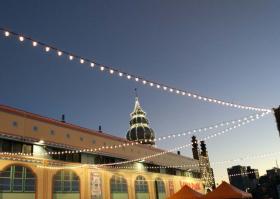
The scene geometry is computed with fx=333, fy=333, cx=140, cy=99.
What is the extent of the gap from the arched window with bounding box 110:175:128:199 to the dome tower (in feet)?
138

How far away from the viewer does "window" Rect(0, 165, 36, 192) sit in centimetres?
2134

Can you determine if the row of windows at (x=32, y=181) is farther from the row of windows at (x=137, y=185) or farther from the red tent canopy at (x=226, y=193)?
the red tent canopy at (x=226, y=193)

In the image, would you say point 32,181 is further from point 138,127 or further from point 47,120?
point 138,127

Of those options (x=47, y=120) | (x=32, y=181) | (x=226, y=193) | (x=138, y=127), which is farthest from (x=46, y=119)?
(x=138, y=127)

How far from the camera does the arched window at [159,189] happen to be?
3872 centimetres

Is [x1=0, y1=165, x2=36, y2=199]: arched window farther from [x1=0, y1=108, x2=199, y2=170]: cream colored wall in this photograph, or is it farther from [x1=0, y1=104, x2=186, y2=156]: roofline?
[x1=0, y1=104, x2=186, y2=156]: roofline

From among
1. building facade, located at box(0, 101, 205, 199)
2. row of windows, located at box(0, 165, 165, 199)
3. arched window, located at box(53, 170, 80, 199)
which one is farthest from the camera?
arched window, located at box(53, 170, 80, 199)

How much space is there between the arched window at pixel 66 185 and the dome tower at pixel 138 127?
48530mm

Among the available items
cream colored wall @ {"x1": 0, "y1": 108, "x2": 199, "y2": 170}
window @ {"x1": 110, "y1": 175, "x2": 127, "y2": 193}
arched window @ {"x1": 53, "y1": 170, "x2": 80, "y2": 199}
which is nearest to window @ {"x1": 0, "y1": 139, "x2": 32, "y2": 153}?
cream colored wall @ {"x1": 0, "y1": 108, "x2": 199, "y2": 170}

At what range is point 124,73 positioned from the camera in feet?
33.9

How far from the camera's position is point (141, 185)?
36094 millimetres

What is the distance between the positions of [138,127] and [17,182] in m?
55.8

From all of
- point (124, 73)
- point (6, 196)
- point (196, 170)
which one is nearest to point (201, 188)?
point (196, 170)

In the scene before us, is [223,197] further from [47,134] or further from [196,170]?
[196,170]
